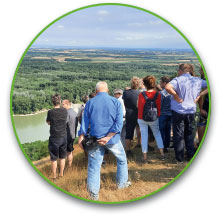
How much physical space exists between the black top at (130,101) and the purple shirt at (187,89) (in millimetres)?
418

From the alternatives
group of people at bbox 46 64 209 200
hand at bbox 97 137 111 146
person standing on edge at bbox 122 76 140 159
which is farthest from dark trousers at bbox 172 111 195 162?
hand at bbox 97 137 111 146

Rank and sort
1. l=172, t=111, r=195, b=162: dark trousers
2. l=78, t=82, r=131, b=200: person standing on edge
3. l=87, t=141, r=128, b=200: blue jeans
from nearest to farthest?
1. l=78, t=82, r=131, b=200: person standing on edge
2. l=87, t=141, r=128, b=200: blue jeans
3. l=172, t=111, r=195, b=162: dark trousers

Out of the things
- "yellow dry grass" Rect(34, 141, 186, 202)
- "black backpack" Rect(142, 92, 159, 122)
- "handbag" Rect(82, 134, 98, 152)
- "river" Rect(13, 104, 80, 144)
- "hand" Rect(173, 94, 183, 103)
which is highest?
"hand" Rect(173, 94, 183, 103)

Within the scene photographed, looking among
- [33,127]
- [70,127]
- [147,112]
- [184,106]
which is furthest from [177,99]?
[33,127]

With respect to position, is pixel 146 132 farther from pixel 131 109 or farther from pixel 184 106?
pixel 184 106

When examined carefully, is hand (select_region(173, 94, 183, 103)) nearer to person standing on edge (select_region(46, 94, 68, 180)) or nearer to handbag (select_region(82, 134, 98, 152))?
handbag (select_region(82, 134, 98, 152))

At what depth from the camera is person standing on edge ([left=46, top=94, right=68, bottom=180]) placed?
2752 millimetres

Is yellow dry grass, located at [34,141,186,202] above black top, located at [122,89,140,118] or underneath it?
underneath

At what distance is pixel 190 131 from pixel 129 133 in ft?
2.21

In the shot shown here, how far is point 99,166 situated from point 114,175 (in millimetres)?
193

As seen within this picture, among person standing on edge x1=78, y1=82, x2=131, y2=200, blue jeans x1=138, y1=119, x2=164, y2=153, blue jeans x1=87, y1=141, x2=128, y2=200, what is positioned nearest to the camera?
person standing on edge x1=78, y1=82, x2=131, y2=200

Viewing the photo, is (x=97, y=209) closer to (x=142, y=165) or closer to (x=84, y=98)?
(x=142, y=165)

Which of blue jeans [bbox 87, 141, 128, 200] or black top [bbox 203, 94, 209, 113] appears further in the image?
black top [bbox 203, 94, 209, 113]

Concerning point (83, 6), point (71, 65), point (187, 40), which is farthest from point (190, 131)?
point (83, 6)
